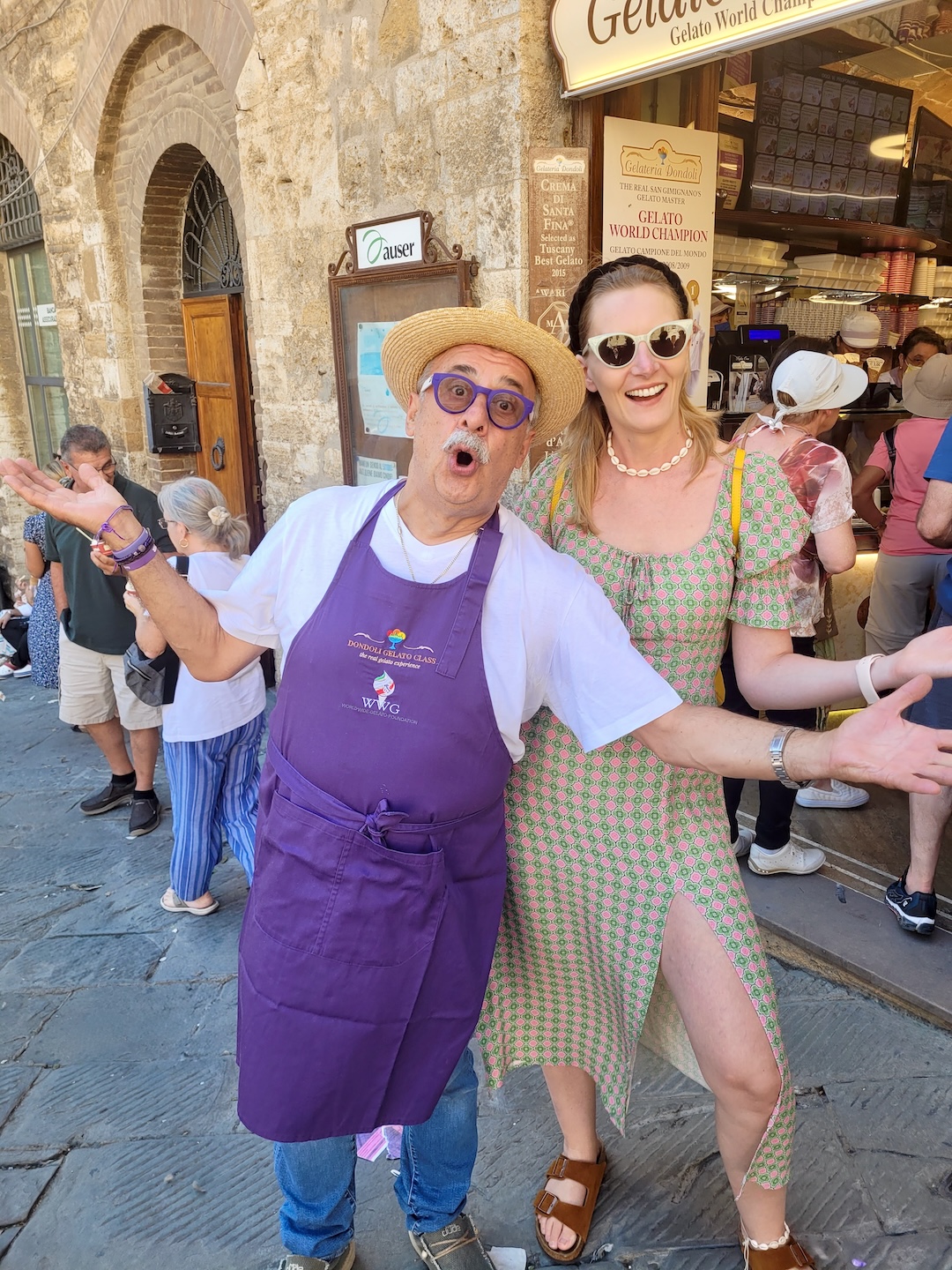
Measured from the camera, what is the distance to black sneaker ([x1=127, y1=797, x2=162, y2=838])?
4.42 metres

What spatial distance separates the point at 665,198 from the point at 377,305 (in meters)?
1.38

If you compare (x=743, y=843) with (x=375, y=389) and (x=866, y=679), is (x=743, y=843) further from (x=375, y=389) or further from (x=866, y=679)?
(x=375, y=389)

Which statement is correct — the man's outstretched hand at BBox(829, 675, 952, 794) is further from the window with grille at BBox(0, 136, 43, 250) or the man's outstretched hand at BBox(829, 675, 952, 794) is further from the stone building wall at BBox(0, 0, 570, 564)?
the window with grille at BBox(0, 136, 43, 250)

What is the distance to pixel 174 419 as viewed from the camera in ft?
22.5

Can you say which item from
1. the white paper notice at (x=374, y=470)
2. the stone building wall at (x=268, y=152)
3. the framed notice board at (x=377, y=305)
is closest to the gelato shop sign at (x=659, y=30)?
the stone building wall at (x=268, y=152)

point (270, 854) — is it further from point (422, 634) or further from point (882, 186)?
point (882, 186)

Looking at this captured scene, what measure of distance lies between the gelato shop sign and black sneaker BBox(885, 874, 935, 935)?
2.66 m

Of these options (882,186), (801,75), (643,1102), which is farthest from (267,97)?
(643,1102)

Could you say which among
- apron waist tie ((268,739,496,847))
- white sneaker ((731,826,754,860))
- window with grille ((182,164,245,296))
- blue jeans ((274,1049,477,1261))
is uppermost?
window with grille ((182,164,245,296))

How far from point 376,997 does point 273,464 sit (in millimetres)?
4381

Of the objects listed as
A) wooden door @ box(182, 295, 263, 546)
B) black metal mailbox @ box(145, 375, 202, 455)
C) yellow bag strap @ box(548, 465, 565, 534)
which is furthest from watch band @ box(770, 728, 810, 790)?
black metal mailbox @ box(145, 375, 202, 455)

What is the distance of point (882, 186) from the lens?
5.68 m

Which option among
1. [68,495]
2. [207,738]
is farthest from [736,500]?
→ [207,738]

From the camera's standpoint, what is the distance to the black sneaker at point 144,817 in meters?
4.42
